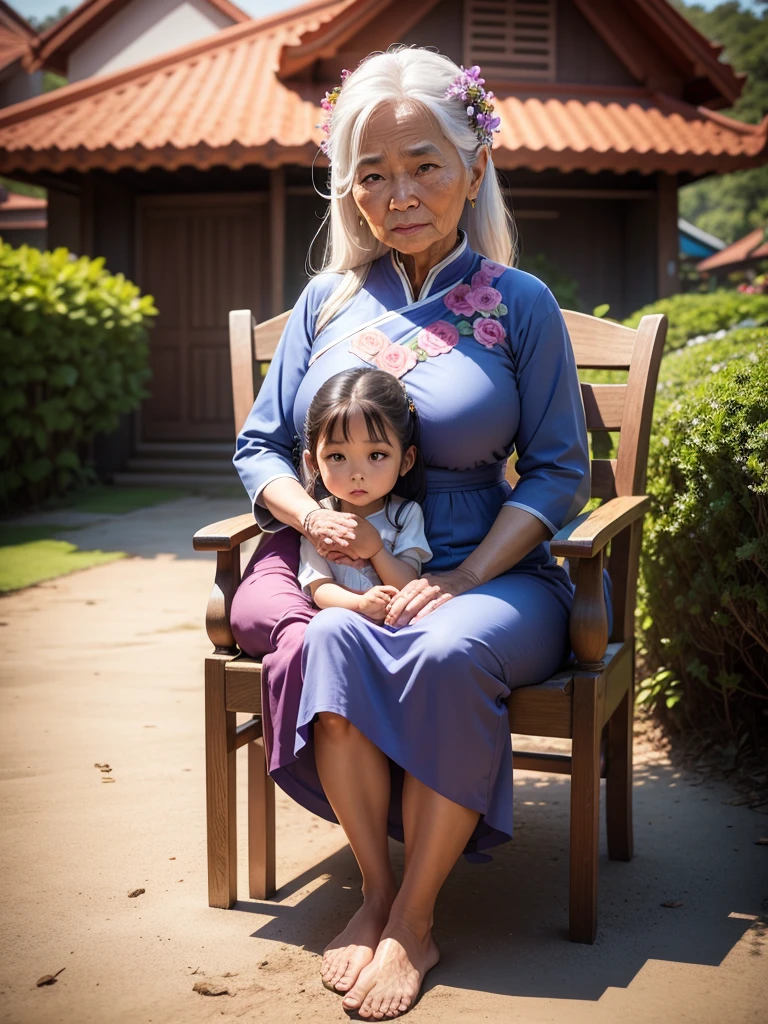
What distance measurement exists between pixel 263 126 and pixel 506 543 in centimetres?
819

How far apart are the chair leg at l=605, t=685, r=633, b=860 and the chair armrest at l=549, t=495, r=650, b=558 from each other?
552mm

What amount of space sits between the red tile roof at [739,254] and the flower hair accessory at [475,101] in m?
24.1

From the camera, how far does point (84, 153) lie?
32.5ft

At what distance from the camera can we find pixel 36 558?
692 cm

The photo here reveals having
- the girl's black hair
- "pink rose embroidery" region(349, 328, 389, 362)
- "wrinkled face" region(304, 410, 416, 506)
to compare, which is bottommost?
"wrinkled face" region(304, 410, 416, 506)

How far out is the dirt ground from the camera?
2.21 metres

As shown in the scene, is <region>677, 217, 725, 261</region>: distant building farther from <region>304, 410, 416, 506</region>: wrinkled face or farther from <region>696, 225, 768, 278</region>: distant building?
<region>304, 410, 416, 506</region>: wrinkled face

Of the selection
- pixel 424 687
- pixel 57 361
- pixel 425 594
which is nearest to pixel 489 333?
pixel 425 594

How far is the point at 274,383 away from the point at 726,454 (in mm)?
1299

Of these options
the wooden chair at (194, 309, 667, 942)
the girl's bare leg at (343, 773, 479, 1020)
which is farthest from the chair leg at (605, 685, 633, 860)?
the girl's bare leg at (343, 773, 479, 1020)

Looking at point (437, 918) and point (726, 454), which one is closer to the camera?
point (437, 918)

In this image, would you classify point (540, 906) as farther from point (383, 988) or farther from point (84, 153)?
point (84, 153)

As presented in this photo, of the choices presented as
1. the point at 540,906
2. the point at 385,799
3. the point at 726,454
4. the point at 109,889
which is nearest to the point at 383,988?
the point at 385,799

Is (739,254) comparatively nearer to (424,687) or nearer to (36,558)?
(36,558)
